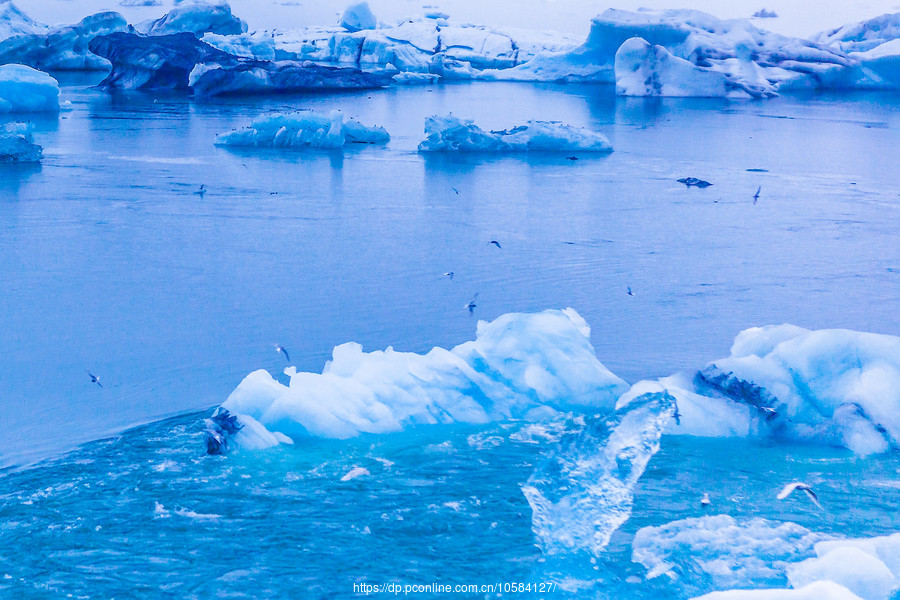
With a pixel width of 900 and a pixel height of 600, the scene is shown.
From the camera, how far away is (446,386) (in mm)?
4633

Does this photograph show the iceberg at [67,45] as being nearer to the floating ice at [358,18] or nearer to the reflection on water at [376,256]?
the floating ice at [358,18]

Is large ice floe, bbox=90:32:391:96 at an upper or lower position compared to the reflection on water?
upper

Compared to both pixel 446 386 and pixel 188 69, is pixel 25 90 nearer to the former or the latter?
pixel 188 69

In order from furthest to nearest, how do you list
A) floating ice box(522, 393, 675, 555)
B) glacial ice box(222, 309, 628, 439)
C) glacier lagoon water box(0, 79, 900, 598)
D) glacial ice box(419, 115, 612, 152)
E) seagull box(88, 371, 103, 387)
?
1. glacial ice box(419, 115, 612, 152)
2. seagull box(88, 371, 103, 387)
3. glacial ice box(222, 309, 628, 439)
4. floating ice box(522, 393, 675, 555)
5. glacier lagoon water box(0, 79, 900, 598)

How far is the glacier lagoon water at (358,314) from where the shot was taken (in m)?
3.51

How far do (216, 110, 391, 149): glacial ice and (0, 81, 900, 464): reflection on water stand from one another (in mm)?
492

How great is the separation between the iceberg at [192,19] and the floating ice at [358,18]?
4.44 meters

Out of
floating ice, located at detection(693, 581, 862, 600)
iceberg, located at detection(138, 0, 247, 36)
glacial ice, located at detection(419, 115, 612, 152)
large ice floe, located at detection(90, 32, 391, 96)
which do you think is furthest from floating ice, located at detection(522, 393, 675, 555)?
iceberg, located at detection(138, 0, 247, 36)

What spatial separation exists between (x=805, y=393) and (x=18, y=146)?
9205mm

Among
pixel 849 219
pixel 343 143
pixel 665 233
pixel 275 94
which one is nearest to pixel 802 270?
pixel 665 233

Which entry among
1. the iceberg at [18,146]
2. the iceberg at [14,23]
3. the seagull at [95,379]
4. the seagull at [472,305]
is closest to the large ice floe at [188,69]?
the iceberg at [14,23]

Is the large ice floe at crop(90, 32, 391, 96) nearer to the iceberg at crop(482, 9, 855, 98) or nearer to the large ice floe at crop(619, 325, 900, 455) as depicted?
the iceberg at crop(482, 9, 855, 98)

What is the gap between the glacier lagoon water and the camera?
138 inches

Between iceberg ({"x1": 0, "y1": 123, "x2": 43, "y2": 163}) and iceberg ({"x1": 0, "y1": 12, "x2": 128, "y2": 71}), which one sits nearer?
iceberg ({"x1": 0, "y1": 123, "x2": 43, "y2": 163})
